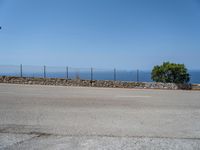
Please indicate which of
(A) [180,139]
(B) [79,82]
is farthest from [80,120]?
(B) [79,82]

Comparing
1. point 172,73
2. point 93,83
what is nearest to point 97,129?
point 93,83

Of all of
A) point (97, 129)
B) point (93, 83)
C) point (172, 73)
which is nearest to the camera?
point (97, 129)

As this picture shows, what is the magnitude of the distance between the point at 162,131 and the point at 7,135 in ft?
14.0

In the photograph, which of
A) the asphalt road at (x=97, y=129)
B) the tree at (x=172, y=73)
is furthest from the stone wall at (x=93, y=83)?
the asphalt road at (x=97, y=129)

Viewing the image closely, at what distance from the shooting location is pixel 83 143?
16.0 feet

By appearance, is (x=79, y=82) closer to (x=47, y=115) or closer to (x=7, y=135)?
(x=47, y=115)

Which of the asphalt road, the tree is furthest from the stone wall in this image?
the asphalt road

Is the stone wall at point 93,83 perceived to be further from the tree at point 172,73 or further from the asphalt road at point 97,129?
the asphalt road at point 97,129

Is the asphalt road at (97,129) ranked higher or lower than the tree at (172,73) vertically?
lower

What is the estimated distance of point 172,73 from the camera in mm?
32500

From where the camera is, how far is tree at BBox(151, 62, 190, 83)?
3223 centimetres

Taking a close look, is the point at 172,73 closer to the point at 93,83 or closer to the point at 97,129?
the point at 93,83

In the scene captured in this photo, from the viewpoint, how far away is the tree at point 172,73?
1269 inches

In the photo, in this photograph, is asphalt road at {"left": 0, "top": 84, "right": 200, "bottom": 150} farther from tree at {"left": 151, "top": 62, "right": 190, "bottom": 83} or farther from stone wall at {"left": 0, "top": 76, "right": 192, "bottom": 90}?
tree at {"left": 151, "top": 62, "right": 190, "bottom": 83}
